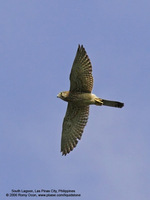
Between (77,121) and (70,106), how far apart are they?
25.3 inches

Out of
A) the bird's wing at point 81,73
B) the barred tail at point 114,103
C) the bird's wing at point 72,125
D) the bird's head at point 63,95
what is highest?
the bird's wing at point 81,73

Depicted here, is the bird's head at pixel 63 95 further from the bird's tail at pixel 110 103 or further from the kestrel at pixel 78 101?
the bird's tail at pixel 110 103

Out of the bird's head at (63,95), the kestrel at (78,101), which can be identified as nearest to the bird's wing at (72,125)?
the kestrel at (78,101)

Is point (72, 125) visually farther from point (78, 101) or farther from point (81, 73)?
point (81, 73)

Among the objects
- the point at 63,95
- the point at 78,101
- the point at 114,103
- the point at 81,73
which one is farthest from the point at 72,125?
the point at 81,73

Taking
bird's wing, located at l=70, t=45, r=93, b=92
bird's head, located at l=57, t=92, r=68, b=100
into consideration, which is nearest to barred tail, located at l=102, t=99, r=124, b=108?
bird's wing, located at l=70, t=45, r=93, b=92

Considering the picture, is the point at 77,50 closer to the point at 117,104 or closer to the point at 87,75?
the point at 87,75

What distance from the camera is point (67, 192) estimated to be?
15047 millimetres

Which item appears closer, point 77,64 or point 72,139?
point 77,64

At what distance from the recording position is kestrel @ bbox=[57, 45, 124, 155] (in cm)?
1589

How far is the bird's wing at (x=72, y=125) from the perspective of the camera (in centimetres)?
1677

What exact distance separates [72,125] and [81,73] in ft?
7.40

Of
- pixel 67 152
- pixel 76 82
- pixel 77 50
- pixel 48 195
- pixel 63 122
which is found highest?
pixel 77 50

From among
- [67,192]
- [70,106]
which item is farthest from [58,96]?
[67,192]
